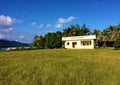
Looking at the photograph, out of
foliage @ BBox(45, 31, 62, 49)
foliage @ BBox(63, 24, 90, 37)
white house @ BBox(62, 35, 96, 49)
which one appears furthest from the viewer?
foliage @ BBox(63, 24, 90, 37)

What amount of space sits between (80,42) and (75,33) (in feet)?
43.5

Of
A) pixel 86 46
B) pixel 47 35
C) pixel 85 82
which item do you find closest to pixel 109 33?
pixel 86 46

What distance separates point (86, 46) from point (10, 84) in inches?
1465

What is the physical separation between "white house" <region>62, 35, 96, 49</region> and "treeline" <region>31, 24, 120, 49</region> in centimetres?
199

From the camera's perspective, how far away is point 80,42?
43.8 metres

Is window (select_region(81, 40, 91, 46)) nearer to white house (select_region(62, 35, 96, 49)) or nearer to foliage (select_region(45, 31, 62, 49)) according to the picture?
white house (select_region(62, 35, 96, 49))

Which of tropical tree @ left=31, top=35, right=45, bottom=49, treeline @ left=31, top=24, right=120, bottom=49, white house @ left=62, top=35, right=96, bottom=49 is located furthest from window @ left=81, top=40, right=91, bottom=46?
tropical tree @ left=31, top=35, right=45, bottom=49

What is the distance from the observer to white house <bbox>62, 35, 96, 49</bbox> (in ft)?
138

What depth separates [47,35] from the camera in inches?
1811

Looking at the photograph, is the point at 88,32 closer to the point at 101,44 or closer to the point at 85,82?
the point at 101,44

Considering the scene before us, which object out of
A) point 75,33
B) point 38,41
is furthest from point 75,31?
point 38,41

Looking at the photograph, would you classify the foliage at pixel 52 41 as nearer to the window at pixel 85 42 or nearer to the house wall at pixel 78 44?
the house wall at pixel 78 44

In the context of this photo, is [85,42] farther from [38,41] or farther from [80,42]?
[38,41]

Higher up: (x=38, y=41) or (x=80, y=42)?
(x=38, y=41)
